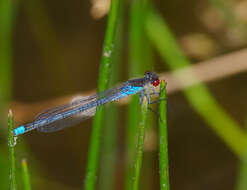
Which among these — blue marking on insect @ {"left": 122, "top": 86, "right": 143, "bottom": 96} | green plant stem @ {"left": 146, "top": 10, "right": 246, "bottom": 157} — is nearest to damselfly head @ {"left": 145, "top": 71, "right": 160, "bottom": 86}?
blue marking on insect @ {"left": 122, "top": 86, "right": 143, "bottom": 96}

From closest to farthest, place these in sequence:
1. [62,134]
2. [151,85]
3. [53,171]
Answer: [151,85] → [53,171] → [62,134]

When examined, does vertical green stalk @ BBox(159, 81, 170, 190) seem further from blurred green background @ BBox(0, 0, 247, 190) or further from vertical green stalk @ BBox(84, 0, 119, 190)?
blurred green background @ BBox(0, 0, 247, 190)

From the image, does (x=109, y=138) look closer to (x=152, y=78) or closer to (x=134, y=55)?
(x=152, y=78)

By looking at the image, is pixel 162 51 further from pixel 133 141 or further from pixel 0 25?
pixel 0 25

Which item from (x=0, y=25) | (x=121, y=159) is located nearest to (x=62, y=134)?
(x=121, y=159)

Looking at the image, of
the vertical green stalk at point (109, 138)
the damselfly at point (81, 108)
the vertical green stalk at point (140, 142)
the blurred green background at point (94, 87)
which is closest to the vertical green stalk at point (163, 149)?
the vertical green stalk at point (140, 142)

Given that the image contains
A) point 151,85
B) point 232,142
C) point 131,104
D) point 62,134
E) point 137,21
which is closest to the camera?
point 137,21
